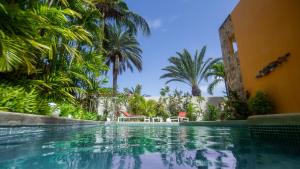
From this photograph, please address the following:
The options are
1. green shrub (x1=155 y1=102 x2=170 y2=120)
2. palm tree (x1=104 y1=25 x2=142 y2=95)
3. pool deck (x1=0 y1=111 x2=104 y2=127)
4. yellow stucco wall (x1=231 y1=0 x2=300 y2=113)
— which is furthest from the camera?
green shrub (x1=155 y1=102 x2=170 y2=120)

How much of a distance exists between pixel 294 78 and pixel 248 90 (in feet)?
8.44

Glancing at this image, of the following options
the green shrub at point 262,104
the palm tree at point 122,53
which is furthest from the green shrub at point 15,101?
the palm tree at point 122,53

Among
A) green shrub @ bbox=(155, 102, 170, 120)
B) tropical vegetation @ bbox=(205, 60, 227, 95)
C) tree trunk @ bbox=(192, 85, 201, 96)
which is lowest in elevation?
green shrub @ bbox=(155, 102, 170, 120)

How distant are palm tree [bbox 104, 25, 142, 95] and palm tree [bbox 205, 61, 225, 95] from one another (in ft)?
23.3

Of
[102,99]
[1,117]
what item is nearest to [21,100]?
[1,117]

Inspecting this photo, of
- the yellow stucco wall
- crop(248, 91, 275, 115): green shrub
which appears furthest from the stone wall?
crop(248, 91, 275, 115): green shrub

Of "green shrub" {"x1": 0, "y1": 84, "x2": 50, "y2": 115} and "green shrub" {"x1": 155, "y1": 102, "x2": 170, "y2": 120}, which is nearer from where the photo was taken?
"green shrub" {"x1": 0, "y1": 84, "x2": 50, "y2": 115}

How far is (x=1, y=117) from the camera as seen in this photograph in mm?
2258

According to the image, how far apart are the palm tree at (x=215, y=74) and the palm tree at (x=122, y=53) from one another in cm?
709

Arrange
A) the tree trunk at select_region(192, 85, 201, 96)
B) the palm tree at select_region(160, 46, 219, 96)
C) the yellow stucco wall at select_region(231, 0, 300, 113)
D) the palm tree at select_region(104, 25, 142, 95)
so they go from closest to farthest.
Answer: the yellow stucco wall at select_region(231, 0, 300, 113)
the palm tree at select_region(104, 25, 142, 95)
the palm tree at select_region(160, 46, 219, 96)
the tree trunk at select_region(192, 85, 201, 96)

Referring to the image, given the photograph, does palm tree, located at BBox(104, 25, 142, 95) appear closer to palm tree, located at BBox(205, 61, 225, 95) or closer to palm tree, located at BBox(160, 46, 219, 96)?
palm tree, located at BBox(160, 46, 219, 96)

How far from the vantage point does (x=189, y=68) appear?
19672 mm

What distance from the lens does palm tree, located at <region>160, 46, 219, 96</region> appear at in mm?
19422

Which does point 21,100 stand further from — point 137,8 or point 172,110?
point 172,110
